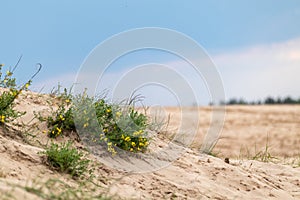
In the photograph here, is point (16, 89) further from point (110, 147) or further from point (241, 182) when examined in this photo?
point (241, 182)

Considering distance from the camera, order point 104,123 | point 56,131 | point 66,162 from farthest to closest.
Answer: point 104,123, point 56,131, point 66,162

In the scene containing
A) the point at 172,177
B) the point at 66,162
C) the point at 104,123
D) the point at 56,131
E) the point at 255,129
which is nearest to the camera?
the point at 66,162

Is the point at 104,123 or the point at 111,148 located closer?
the point at 111,148

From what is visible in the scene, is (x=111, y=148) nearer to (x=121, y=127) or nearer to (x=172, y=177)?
(x=121, y=127)

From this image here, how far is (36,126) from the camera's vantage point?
252 inches

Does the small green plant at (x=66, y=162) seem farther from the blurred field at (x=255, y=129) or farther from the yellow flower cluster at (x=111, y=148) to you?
the blurred field at (x=255, y=129)

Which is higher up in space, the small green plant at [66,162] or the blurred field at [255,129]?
the blurred field at [255,129]

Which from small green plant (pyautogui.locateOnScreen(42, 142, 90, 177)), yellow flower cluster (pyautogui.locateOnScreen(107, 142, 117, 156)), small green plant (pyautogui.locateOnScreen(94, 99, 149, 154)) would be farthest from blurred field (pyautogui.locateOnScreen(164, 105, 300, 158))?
small green plant (pyautogui.locateOnScreen(42, 142, 90, 177))

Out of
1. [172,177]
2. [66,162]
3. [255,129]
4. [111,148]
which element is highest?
[255,129]

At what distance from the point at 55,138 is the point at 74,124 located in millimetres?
321

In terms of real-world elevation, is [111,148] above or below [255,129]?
below

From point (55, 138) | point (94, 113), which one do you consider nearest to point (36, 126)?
point (55, 138)

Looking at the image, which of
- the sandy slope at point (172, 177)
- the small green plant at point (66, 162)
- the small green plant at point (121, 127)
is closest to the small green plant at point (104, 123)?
the small green plant at point (121, 127)

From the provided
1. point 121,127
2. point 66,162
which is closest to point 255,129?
point 121,127
